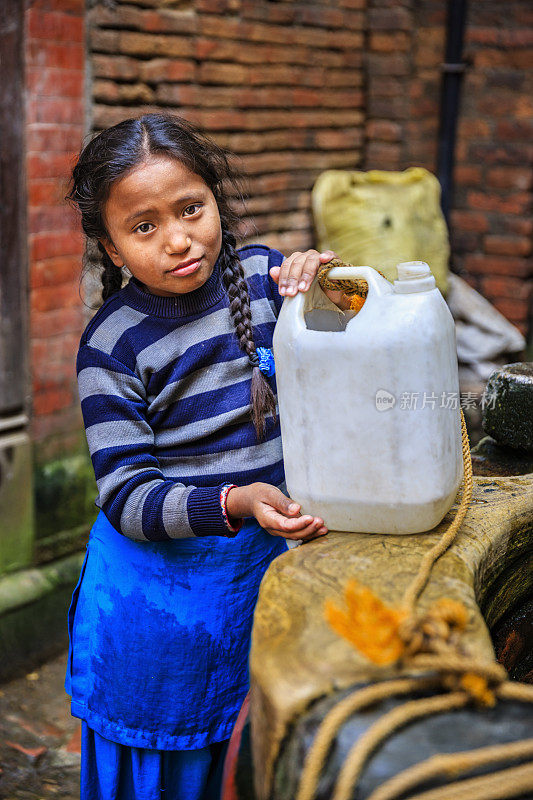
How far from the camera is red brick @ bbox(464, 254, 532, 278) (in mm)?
4449

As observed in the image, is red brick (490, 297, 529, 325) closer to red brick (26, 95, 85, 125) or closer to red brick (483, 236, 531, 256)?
red brick (483, 236, 531, 256)

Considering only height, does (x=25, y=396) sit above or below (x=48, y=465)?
above

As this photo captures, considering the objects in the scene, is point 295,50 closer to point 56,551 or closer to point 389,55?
point 389,55

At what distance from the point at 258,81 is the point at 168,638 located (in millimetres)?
2785

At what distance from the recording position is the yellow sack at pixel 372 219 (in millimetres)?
4117

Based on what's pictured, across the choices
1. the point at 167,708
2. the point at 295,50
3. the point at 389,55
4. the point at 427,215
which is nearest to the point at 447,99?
the point at 389,55

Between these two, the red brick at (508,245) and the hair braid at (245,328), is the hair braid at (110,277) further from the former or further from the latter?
the red brick at (508,245)

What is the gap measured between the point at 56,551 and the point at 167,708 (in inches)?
69.4

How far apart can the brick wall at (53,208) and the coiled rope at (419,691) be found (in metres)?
2.24

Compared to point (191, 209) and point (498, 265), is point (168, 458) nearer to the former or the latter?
point (191, 209)

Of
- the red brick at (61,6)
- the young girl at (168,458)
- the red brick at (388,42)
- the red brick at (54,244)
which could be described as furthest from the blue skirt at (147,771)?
the red brick at (388,42)

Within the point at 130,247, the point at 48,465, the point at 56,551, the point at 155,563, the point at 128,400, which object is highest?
the point at 130,247

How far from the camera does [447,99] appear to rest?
4426mm

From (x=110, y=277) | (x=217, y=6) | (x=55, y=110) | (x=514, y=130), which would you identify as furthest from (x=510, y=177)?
(x=110, y=277)
